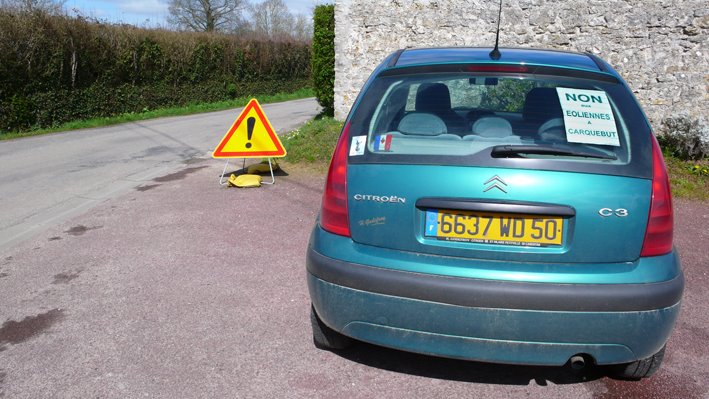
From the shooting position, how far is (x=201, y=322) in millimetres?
3947

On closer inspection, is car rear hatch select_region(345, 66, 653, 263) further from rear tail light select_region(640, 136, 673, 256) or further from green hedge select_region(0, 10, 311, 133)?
green hedge select_region(0, 10, 311, 133)

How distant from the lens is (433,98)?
3445mm

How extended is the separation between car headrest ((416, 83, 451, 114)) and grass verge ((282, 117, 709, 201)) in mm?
5817

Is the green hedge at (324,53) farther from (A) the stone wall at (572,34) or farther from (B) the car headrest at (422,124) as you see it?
(B) the car headrest at (422,124)

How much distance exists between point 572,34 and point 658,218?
8985 mm

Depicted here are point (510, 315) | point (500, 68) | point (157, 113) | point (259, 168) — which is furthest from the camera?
point (157, 113)

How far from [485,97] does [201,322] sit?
107 inches

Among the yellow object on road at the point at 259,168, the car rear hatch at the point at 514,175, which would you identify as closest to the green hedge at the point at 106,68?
the yellow object on road at the point at 259,168

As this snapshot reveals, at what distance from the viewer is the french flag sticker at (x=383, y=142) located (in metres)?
3.03

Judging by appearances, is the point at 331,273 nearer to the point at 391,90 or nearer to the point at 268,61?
the point at 391,90

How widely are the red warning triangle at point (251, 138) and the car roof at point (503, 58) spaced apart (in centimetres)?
462

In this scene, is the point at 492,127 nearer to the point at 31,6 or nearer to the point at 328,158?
the point at 328,158

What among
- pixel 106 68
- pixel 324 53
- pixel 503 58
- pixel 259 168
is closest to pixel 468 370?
pixel 503 58

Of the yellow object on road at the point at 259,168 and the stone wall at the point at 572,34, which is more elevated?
the stone wall at the point at 572,34
